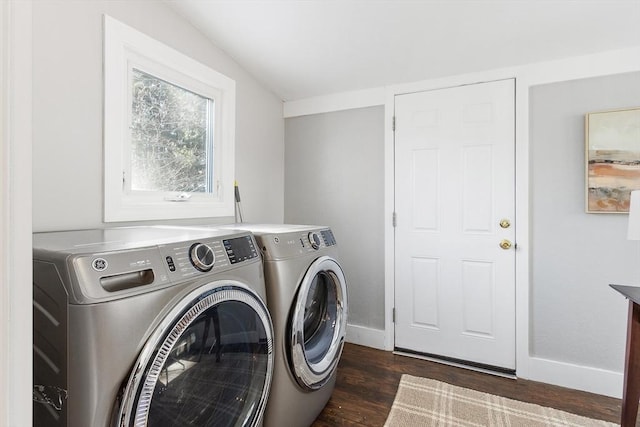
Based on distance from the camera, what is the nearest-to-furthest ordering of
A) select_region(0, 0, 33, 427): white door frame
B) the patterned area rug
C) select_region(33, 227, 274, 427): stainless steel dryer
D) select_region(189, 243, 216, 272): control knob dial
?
1. select_region(0, 0, 33, 427): white door frame
2. select_region(33, 227, 274, 427): stainless steel dryer
3. select_region(189, 243, 216, 272): control knob dial
4. the patterned area rug

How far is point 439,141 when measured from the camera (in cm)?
238

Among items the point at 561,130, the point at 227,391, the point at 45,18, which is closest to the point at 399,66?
the point at 561,130

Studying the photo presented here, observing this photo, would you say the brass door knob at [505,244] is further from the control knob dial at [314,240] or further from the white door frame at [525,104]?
the control knob dial at [314,240]

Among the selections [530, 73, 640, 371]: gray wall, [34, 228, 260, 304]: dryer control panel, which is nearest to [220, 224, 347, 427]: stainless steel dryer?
[34, 228, 260, 304]: dryer control panel

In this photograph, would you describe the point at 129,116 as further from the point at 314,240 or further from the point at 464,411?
the point at 464,411

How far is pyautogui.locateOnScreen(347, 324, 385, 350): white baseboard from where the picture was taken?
257 centimetres

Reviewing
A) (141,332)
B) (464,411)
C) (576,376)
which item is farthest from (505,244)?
(141,332)

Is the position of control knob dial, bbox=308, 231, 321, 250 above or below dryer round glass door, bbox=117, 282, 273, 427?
above

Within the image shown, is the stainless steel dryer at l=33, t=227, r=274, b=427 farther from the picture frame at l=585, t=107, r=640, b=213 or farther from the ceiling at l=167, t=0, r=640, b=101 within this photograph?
the picture frame at l=585, t=107, r=640, b=213

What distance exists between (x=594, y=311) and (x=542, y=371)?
1.62 feet

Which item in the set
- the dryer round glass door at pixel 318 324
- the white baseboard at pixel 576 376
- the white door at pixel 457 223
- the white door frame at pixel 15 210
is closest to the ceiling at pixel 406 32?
the white door at pixel 457 223

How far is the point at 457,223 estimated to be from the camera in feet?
7.66

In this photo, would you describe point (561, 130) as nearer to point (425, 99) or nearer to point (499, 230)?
point (499, 230)

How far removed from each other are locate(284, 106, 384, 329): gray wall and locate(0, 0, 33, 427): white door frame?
226cm
